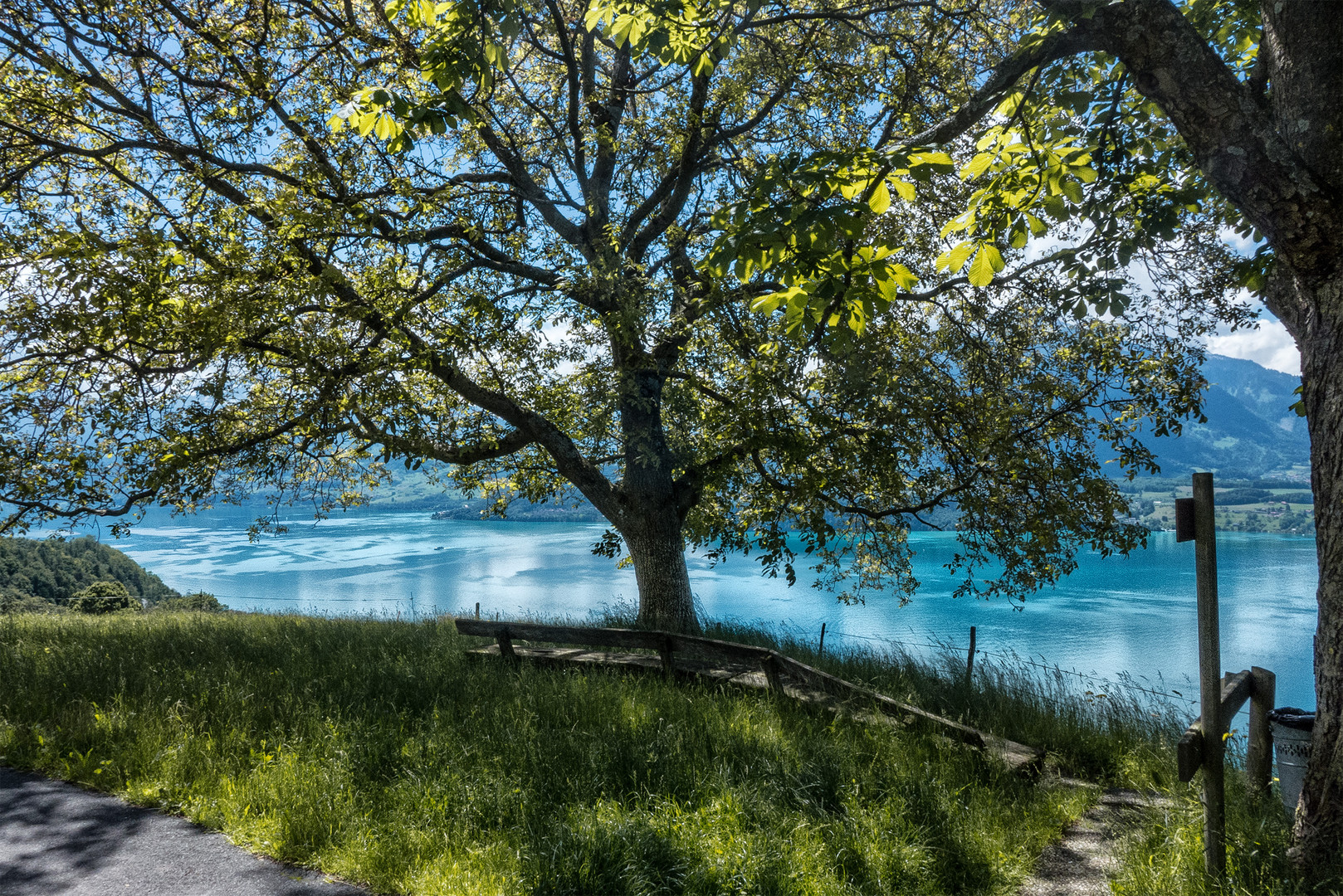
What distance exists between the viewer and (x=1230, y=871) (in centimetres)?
365

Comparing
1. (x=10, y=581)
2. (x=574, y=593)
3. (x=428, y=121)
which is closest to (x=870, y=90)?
(x=428, y=121)

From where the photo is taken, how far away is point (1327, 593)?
3.60m

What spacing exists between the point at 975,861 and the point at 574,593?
206 feet

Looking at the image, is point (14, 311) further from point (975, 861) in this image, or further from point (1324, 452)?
point (1324, 452)

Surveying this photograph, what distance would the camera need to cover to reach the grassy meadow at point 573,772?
397 centimetres

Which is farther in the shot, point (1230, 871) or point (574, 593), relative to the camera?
point (574, 593)

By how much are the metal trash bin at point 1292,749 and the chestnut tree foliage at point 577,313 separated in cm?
348

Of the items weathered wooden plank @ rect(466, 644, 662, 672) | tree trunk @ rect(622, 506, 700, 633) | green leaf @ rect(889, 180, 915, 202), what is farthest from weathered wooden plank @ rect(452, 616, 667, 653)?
green leaf @ rect(889, 180, 915, 202)

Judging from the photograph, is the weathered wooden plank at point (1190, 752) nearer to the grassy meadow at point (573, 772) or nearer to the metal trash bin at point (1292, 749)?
the grassy meadow at point (573, 772)

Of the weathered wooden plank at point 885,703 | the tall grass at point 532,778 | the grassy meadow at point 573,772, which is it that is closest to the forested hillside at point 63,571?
the grassy meadow at point 573,772

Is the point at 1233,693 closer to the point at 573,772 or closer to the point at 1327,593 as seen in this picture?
the point at 1327,593

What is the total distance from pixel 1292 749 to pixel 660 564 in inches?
334

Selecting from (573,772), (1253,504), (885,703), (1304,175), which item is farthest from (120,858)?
(1253,504)

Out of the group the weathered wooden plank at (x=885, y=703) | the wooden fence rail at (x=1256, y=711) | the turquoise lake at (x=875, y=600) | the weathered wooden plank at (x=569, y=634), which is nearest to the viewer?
the wooden fence rail at (x=1256, y=711)
